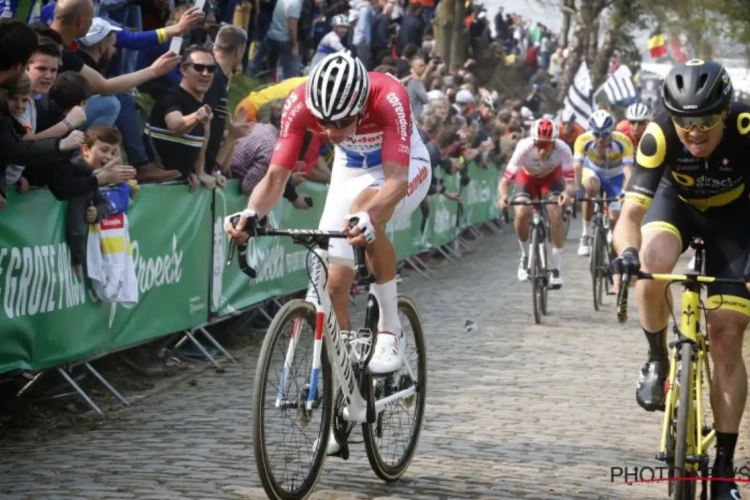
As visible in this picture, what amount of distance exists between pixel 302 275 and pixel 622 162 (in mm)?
6077

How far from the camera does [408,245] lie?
19.0 metres

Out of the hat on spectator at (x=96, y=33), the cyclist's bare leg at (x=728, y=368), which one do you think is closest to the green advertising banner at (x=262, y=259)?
the hat on spectator at (x=96, y=33)

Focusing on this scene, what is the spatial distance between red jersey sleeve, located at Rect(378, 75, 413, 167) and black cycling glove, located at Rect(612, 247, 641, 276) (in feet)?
4.64

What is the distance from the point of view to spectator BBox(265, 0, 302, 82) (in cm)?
1823

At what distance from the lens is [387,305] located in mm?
7484

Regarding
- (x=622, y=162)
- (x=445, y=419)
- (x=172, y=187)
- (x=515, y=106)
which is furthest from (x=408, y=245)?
(x=515, y=106)

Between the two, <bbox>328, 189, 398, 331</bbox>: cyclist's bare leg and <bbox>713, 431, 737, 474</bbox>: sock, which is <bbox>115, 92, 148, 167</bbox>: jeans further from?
<bbox>713, 431, 737, 474</bbox>: sock

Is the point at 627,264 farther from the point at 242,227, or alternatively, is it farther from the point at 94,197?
the point at 94,197

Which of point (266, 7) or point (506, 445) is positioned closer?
point (506, 445)

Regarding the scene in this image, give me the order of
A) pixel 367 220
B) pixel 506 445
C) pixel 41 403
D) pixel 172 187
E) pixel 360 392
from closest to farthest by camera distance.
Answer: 1. pixel 367 220
2. pixel 360 392
3. pixel 506 445
4. pixel 41 403
5. pixel 172 187

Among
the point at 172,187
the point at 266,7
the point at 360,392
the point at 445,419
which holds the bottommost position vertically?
the point at 445,419

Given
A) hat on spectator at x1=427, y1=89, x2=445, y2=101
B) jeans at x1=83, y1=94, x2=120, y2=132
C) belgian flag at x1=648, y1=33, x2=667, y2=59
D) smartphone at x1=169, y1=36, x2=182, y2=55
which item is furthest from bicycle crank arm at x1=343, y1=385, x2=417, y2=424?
belgian flag at x1=648, y1=33, x2=667, y2=59

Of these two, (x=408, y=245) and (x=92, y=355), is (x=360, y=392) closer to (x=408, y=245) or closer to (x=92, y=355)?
(x=92, y=355)

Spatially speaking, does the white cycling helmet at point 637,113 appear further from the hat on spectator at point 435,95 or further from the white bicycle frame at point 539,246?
the hat on spectator at point 435,95
